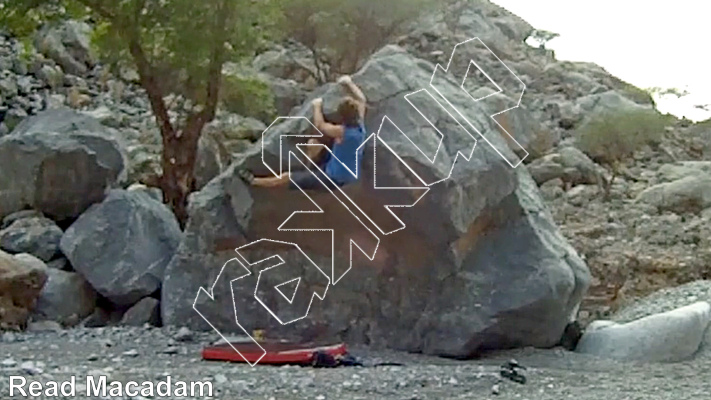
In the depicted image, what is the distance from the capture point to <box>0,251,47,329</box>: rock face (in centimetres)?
769

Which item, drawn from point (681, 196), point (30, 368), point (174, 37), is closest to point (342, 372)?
point (30, 368)

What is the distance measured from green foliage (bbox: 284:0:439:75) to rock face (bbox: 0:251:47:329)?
15.5 metres

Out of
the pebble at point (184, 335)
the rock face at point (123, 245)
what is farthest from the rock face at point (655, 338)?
the rock face at point (123, 245)

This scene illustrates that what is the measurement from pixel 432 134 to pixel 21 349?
3014 mm

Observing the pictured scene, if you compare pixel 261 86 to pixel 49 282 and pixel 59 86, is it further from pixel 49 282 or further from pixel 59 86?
pixel 59 86

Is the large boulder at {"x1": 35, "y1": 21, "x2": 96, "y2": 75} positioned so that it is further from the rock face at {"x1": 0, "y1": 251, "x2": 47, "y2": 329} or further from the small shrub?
the rock face at {"x1": 0, "y1": 251, "x2": 47, "y2": 329}

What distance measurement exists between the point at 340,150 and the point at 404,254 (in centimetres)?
88

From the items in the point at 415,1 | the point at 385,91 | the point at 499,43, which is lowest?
the point at 499,43

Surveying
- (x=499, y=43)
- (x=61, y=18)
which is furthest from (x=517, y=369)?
(x=499, y=43)

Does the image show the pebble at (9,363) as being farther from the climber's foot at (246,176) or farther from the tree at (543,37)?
the tree at (543,37)

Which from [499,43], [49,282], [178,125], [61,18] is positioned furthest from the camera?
[499,43]

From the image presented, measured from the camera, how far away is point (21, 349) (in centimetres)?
675

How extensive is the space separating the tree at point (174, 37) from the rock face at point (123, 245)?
1.41 m

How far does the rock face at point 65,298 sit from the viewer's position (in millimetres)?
8148
